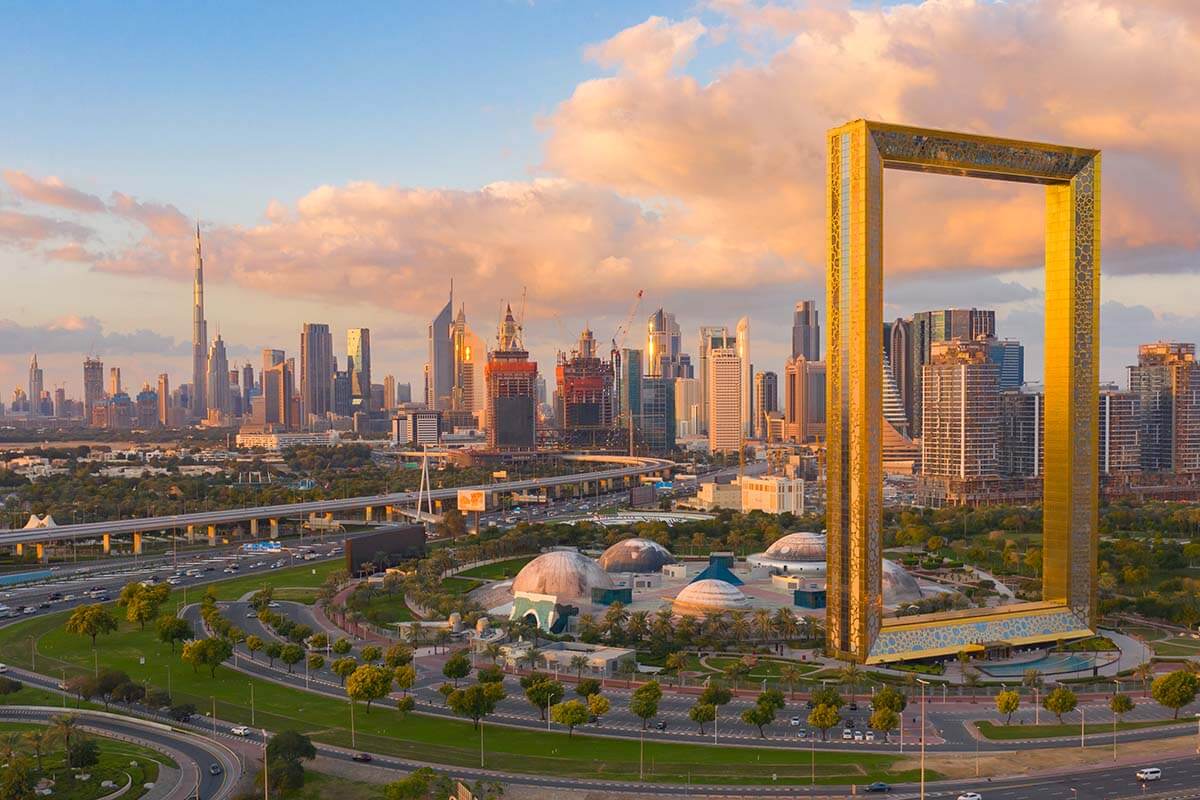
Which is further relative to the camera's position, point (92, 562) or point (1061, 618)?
point (92, 562)

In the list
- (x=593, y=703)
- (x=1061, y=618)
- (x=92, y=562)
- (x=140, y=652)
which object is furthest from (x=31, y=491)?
(x=1061, y=618)

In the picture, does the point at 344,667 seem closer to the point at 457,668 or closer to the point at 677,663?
the point at 457,668

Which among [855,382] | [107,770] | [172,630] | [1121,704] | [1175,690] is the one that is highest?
[855,382]

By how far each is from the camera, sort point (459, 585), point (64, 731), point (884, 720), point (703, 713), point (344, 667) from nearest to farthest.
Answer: point (64, 731)
point (884, 720)
point (703, 713)
point (344, 667)
point (459, 585)

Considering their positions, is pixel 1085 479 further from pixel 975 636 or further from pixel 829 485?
pixel 829 485

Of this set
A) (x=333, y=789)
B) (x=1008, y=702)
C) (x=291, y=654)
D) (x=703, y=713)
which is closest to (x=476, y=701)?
(x=333, y=789)
